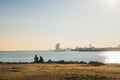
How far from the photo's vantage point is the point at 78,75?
35500 millimetres

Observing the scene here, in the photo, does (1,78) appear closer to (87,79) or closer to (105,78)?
(87,79)

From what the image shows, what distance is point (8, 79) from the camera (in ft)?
109

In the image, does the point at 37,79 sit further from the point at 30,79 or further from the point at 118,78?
the point at 118,78

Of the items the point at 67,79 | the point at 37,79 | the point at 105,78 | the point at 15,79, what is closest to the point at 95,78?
the point at 105,78

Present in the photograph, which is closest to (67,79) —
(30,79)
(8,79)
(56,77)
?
(56,77)

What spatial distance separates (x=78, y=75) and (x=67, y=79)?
7.90ft

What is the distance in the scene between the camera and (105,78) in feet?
113

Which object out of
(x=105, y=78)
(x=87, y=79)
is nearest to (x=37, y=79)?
(x=87, y=79)

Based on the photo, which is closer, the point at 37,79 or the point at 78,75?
the point at 37,79

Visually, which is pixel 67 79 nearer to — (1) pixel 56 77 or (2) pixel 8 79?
(1) pixel 56 77

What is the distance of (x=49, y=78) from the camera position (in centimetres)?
3384

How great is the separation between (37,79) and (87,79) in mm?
5623

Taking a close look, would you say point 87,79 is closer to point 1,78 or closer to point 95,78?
point 95,78

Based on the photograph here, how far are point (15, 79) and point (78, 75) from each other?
24.8 ft
